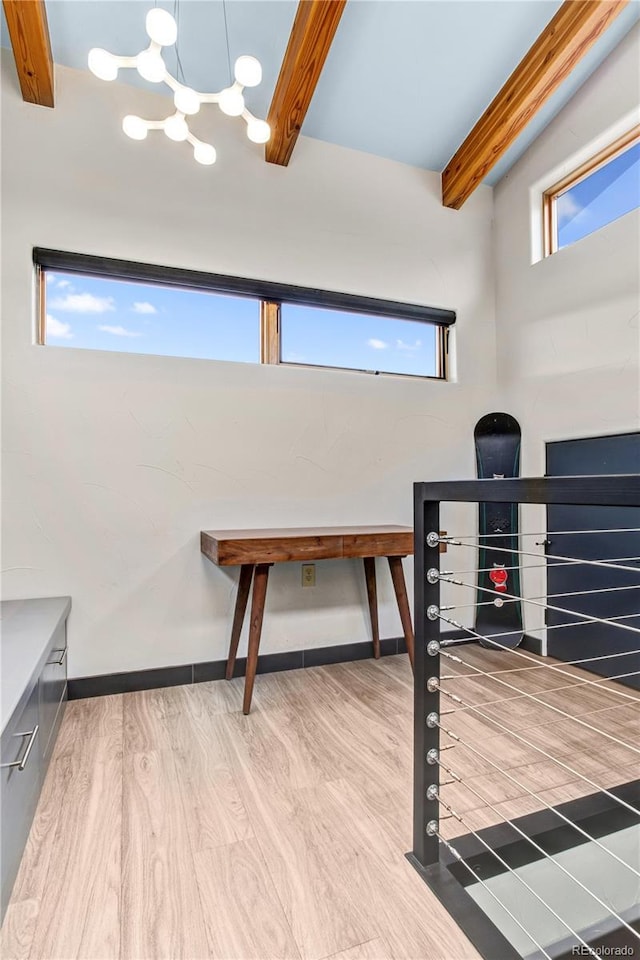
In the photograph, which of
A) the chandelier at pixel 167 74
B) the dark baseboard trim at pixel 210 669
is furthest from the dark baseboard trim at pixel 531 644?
the chandelier at pixel 167 74

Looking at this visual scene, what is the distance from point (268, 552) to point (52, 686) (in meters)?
0.99

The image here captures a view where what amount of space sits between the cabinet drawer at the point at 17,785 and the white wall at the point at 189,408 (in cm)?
93

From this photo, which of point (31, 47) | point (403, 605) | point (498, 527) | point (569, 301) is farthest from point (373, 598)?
point (31, 47)

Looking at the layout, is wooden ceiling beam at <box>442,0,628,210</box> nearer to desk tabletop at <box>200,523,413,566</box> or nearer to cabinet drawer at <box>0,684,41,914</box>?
desk tabletop at <box>200,523,413,566</box>

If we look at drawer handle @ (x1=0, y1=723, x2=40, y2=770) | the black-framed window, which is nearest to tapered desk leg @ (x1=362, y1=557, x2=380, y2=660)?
the black-framed window

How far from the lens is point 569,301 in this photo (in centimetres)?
285

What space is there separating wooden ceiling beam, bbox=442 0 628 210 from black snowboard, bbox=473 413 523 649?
60.3 inches

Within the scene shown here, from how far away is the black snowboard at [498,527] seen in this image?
10.1ft

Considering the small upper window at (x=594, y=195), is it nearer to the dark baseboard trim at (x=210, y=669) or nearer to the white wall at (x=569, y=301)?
the white wall at (x=569, y=301)

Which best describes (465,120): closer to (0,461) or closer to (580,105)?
(580,105)

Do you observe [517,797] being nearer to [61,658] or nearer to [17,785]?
[17,785]

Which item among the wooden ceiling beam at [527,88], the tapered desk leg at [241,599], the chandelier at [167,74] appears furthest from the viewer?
the tapered desk leg at [241,599]

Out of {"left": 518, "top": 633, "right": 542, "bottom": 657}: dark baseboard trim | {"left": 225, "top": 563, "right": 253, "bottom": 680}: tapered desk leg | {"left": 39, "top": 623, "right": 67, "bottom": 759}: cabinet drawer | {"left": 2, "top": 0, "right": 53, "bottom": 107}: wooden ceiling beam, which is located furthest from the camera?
{"left": 518, "top": 633, "right": 542, "bottom": 657}: dark baseboard trim

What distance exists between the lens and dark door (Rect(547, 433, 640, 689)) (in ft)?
8.20
